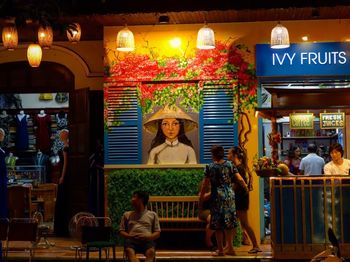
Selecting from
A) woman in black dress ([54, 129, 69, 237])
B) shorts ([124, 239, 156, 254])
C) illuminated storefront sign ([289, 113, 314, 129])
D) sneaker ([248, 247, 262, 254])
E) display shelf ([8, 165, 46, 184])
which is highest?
illuminated storefront sign ([289, 113, 314, 129])

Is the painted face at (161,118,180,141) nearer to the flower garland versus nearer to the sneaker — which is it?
the flower garland

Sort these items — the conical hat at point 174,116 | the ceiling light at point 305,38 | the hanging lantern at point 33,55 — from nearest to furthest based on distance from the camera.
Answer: the ceiling light at point 305,38 < the conical hat at point 174,116 < the hanging lantern at point 33,55

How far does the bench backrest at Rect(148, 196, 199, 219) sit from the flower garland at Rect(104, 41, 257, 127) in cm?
166

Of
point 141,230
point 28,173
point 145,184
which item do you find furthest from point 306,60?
point 28,173

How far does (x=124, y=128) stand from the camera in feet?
43.6

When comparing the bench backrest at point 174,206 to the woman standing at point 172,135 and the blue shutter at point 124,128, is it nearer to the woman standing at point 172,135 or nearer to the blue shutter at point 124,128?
the woman standing at point 172,135

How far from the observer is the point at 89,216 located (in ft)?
38.2

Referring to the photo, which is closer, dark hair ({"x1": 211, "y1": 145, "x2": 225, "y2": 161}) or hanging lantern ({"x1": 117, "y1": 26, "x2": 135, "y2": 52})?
dark hair ({"x1": 211, "y1": 145, "x2": 225, "y2": 161})

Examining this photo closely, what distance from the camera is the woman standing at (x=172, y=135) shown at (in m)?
13.2

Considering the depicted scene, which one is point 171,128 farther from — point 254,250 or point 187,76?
point 254,250

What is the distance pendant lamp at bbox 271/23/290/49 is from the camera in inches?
478

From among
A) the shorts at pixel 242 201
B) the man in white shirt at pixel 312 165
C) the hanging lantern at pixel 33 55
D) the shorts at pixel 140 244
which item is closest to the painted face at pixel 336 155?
the man in white shirt at pixel 312 165

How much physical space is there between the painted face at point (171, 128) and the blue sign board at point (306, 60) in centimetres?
172

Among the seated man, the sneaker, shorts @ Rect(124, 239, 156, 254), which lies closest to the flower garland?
the sneaker
